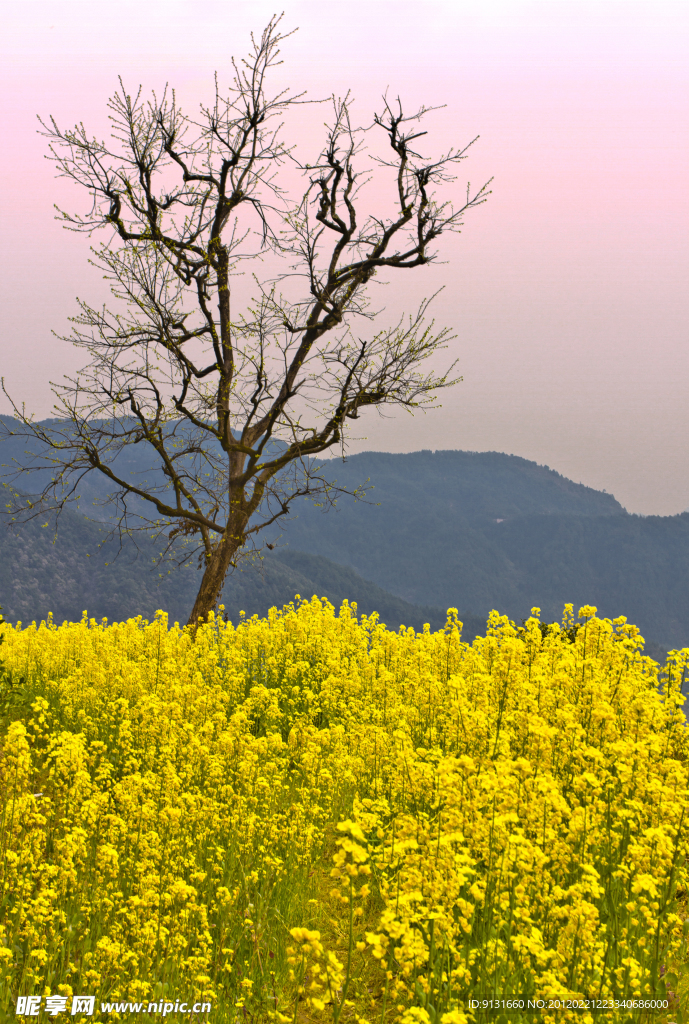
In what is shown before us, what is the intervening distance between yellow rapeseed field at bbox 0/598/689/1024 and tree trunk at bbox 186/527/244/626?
6.72m

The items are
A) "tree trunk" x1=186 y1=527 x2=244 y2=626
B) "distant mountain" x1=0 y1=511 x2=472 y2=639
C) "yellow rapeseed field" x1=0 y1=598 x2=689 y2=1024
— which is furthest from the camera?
"distant mountain" x1=0 y1=511 x2=472 y2=639

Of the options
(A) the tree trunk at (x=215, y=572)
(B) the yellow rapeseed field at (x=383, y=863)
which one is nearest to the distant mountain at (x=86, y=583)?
(A) the tree trunk at (x=215, y=572)

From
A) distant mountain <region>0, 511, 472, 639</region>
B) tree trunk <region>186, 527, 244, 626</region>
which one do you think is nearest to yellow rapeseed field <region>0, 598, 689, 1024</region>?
tree trunk <region>186, 527, 244, 626</region>

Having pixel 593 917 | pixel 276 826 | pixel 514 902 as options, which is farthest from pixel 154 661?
pixel 593 917

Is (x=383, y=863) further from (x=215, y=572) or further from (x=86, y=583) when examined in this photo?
(x=86, y=583)

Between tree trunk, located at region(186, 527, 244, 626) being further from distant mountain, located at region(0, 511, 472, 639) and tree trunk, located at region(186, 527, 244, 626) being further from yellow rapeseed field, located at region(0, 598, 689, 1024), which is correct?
distant mountain, located at region(0, 511, 472, 639)

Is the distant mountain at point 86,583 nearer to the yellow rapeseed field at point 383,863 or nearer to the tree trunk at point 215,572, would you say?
the tree trunk at point 215,572

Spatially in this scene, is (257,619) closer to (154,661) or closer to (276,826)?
(154,661)

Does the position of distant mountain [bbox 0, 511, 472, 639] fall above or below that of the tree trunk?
below

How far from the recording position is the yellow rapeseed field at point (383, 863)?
356cm

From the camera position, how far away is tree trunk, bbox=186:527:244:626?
14469 mm

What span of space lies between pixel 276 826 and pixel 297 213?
525 inches

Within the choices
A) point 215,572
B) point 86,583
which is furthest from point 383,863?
point 86,583

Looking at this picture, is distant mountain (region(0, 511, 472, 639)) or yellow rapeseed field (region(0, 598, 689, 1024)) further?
distant mountain (region(0, 511, 472, 639))
